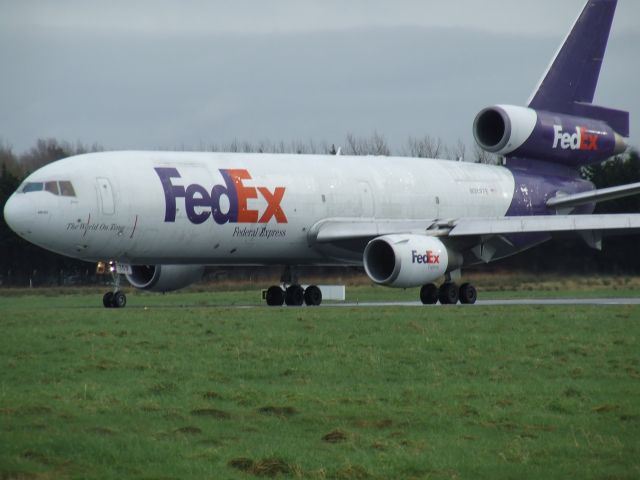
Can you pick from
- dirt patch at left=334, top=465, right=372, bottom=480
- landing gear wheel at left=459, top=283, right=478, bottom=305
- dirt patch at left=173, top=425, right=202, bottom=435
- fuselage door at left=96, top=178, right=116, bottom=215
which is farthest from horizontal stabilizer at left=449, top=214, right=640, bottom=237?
dirt patch at left=334, top=465, right=372, bottom=480

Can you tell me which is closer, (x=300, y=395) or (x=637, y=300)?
(x=300, y=395)

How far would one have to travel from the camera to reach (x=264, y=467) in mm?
9656

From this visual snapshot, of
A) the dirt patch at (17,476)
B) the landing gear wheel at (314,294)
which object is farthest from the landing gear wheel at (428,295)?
the dirt patch at (17,476)

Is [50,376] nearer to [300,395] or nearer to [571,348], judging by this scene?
[300,395]

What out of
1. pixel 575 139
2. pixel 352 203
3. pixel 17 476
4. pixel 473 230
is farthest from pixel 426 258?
pixel 17 476

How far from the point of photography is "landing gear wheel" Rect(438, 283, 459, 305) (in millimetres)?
32312

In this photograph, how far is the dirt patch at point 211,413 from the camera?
1198 cm

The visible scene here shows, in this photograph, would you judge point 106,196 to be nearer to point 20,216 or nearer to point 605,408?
point 20,216

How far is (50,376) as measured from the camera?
14.7 metres

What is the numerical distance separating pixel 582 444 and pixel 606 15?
30.8 metres

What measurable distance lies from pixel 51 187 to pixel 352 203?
8.62 m

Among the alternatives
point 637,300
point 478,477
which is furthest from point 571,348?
point 637,300

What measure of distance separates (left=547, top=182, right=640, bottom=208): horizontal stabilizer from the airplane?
0.20ft

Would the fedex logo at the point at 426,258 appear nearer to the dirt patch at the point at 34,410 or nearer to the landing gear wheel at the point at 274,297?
the landing gear wheel at the point at 274,297
